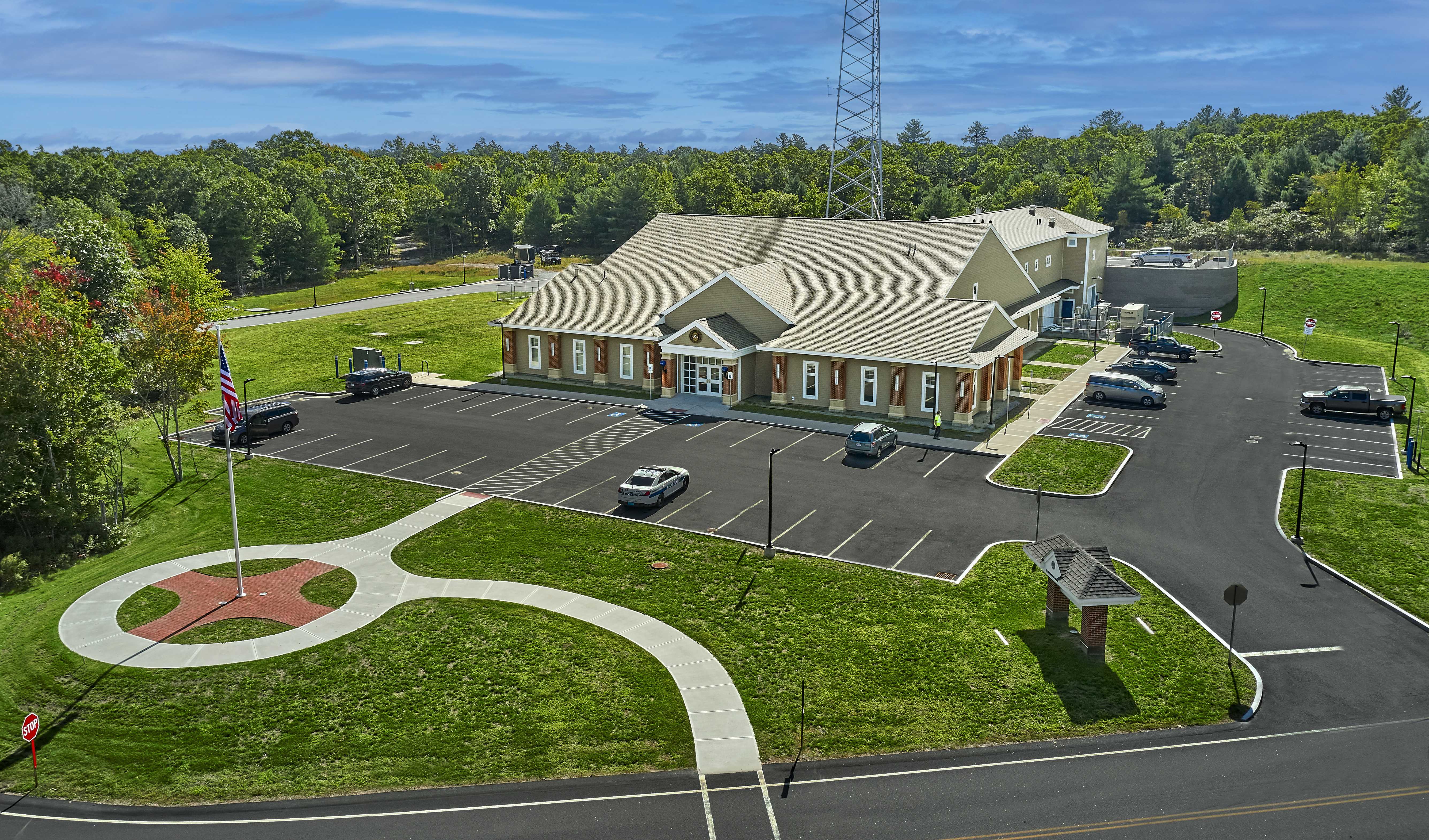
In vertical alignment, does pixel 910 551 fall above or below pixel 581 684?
above

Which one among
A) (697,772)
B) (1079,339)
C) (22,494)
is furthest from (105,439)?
(1079,339)

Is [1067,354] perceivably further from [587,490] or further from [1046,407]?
[587,490]

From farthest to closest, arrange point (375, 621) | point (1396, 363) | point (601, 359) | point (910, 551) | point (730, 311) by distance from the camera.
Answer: point (601, 359), point (730, 311), point (1396, 363), point (910, 551), point (375, 621)

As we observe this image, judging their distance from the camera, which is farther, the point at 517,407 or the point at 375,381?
the point at 375,381

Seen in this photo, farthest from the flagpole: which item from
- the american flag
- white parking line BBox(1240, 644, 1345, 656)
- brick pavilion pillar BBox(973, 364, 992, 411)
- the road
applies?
brick pavilion pillar BBox(973, 364, 992, 411)

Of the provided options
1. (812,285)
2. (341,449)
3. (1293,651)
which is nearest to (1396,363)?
(812,285)

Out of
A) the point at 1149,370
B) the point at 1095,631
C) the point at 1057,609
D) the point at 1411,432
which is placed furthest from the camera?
the point at 1149,370
